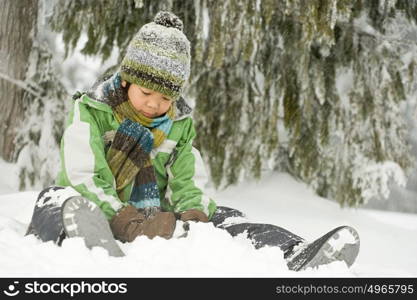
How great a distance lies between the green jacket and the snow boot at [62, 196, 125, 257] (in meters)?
0.30

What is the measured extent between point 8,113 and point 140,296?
10.4 feet

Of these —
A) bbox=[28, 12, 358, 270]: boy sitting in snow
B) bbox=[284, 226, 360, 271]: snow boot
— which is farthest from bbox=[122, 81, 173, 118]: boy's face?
bbox=[284, 226, 360, 271]: snow boot

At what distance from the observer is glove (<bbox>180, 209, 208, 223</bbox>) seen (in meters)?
2.48

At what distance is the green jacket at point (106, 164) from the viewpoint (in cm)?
239

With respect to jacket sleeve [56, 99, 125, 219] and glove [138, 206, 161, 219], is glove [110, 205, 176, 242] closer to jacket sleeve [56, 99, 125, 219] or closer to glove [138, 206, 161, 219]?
jacket sleeve [56, 99, 125, 219]

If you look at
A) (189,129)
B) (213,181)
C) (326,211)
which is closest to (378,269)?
(189,129)

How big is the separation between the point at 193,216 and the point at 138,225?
33 centimetres

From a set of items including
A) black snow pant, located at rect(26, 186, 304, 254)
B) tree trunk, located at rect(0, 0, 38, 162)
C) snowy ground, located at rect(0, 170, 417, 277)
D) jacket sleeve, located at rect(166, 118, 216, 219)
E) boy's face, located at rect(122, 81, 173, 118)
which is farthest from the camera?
tree trunk, located at rect(0, 0, 38, 162)

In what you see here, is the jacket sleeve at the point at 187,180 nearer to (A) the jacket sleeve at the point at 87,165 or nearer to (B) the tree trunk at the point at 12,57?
(A) the jacket sleeve at the point at 87,165

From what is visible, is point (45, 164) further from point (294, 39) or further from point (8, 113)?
point (294, 39)

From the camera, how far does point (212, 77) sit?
4730mm

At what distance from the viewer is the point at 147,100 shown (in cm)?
258

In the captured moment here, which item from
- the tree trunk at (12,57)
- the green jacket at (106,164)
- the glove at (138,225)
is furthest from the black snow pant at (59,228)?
the tree trunk at (12,57)

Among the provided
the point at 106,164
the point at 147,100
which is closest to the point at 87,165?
the point at 106,164
